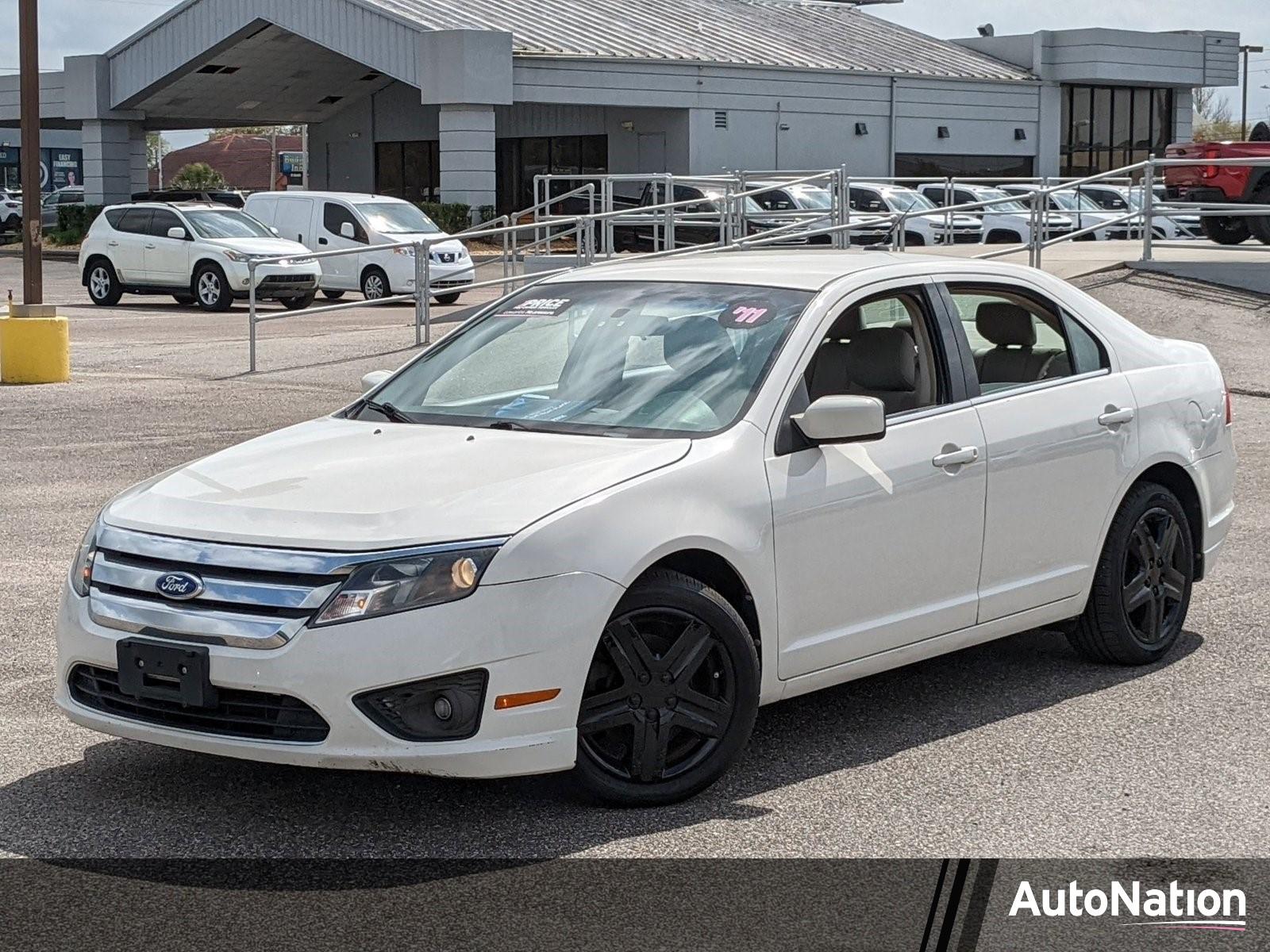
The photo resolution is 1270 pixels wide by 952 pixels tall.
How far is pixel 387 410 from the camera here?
611 centimetres

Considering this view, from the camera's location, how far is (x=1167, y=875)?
457cm

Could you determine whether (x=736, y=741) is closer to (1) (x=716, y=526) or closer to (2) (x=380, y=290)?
(1) (x=716, y=526)

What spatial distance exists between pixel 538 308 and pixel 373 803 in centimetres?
195

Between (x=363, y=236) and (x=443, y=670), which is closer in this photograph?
(x=443, y=670)

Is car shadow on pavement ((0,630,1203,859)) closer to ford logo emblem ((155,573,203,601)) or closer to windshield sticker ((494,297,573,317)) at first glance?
ford logo emblem ((155,573,203,601))

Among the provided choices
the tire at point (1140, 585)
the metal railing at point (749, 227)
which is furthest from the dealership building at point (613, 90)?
the tire at point (1140, 585)

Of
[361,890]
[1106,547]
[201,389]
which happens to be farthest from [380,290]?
[361,890]

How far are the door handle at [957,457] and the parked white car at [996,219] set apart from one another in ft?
87.7

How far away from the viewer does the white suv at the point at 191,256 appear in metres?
26.7

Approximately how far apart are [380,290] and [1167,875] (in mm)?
24502

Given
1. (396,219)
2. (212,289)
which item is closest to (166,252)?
(212,289)

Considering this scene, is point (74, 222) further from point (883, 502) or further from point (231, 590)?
point (231, 590)

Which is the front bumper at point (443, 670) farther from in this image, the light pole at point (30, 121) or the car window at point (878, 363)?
the light pole at point (30, 121)

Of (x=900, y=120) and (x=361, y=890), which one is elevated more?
(x=900, y=120)
